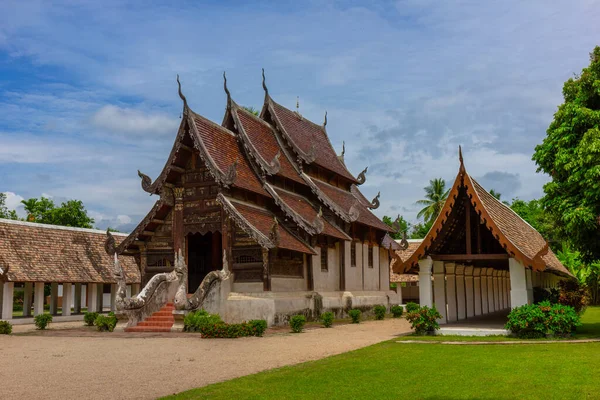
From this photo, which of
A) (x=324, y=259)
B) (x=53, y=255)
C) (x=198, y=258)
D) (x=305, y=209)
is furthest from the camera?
(x=53, y=255)

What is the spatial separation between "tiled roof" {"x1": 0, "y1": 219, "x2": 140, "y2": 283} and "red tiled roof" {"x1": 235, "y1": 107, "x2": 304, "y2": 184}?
36.3 ft

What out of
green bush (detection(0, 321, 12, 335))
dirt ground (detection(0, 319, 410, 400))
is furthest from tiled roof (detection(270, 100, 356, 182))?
green bush (detection(0, 321, 12, 335))

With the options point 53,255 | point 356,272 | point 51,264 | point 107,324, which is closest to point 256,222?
point 107,324

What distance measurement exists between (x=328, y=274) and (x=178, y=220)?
22.3ft

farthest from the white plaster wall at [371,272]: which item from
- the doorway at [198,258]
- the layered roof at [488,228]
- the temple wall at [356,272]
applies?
the layered roof at [488,228]

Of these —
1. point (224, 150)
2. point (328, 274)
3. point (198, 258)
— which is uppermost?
Result: point (224, 150)

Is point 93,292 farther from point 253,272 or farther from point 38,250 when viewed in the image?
point 253,272

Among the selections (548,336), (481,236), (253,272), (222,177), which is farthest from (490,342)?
(222,177)

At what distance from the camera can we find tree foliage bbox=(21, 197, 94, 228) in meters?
47.2

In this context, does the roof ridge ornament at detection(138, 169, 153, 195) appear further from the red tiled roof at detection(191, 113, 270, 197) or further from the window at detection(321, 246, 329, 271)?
the window at detection(321, 246, 329, 271)

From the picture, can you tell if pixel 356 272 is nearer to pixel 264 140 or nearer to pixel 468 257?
pixel 264 140

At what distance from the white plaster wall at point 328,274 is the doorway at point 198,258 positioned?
432cm

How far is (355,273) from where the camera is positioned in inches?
1131

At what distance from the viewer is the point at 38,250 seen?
1147 inches
